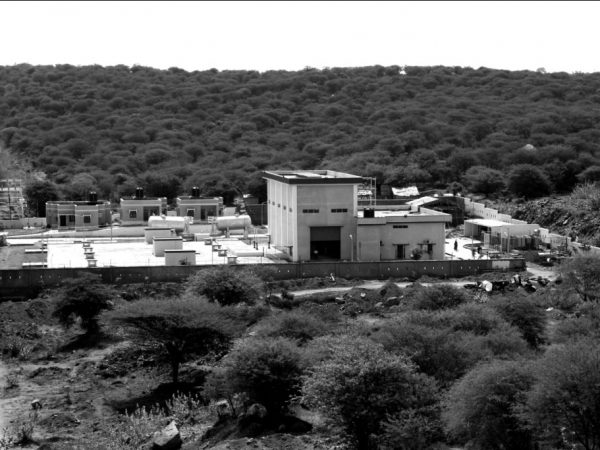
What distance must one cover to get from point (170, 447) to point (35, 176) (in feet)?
188

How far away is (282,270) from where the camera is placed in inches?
1806

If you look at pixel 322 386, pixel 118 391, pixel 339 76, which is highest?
pixel 339 76

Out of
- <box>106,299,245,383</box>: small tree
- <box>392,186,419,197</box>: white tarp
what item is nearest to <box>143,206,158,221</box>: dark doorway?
<box>392,186,419,197</box>: white tarp

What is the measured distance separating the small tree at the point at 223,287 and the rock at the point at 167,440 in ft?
42.0

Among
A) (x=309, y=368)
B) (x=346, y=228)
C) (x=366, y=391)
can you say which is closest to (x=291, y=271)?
(x=346, y=228)

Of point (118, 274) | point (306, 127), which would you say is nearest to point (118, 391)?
point (118, 274)

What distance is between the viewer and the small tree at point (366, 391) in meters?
22.9

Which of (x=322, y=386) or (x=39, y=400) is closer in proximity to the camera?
(x=322, y=386)

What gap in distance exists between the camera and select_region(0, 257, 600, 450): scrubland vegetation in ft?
71.2

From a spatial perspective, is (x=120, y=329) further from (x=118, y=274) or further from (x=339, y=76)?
(x=339, y=76)

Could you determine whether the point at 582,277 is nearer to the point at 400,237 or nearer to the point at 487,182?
the point at 400,237

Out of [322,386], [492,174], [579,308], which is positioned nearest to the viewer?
[322,386]

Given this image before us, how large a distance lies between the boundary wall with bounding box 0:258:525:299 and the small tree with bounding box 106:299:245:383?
12.2m

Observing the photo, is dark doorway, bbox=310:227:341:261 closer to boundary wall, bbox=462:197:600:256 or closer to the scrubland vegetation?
the scrubland vegetation
